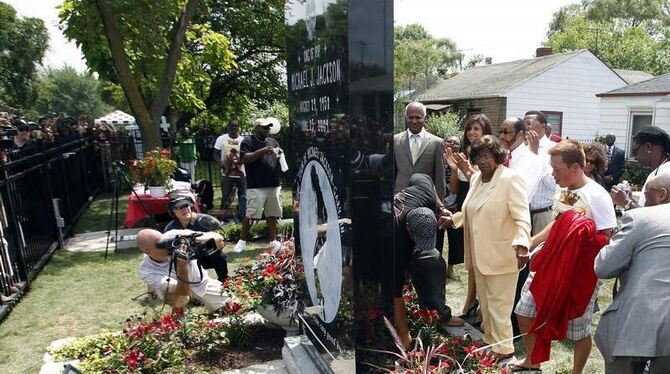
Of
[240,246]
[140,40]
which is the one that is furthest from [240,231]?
[140,40]

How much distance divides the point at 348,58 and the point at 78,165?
1036 centimetres

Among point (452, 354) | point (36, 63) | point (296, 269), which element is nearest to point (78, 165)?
point (296, 269)

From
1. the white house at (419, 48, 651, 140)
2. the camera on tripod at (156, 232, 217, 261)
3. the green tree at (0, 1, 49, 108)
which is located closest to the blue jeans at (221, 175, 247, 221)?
the camera on tripod at (156, 232, 217, 261)

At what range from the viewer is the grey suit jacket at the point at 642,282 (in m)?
2.30

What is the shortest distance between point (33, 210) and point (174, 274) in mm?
4056

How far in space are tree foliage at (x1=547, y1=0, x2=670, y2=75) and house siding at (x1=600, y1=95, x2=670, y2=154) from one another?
26.5m

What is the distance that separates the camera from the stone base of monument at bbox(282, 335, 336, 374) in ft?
10.2

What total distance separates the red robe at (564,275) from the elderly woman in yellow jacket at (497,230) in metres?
0.17

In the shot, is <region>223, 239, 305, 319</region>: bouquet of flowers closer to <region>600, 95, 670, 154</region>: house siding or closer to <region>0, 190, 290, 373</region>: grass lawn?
<region>0, 190, 290, 373</region>: grass lawn

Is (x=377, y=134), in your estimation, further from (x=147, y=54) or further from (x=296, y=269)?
(x=147, y=54)

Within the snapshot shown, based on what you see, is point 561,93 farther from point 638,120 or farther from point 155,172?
point 155,172

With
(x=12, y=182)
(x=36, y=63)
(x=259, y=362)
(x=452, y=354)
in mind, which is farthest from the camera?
(x=36, y=63)

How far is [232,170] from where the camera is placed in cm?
929

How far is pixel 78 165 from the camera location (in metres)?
10.8
